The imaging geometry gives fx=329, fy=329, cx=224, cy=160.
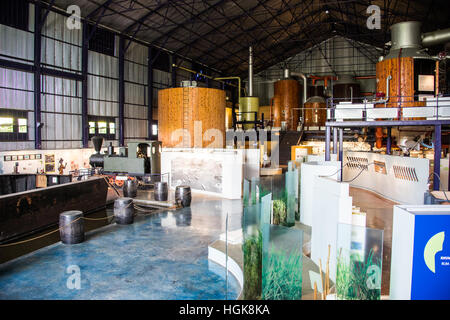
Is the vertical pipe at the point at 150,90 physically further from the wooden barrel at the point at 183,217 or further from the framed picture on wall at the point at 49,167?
the wooden barrel at the point at 183,217

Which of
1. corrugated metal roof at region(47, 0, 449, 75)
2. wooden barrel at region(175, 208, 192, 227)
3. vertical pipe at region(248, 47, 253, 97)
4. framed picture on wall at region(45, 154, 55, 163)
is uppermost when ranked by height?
corrugated metal roof at region(47, 0, 449, 75)

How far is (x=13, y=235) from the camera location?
977 centimetres

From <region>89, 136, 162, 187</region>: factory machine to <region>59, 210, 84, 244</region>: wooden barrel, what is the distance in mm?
8705

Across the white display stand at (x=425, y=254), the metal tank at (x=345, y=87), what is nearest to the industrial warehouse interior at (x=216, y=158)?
the white display stand at (x=425, y=254)

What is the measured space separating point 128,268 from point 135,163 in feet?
37.0

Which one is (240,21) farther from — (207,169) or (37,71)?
(207,169)

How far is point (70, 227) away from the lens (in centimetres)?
936

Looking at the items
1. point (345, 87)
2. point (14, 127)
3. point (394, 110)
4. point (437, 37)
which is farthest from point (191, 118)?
point (345, 87)

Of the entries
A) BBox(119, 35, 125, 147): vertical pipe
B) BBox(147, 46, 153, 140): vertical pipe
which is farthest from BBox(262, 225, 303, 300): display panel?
BBox(147, 46, 153, 140): vertical pipe

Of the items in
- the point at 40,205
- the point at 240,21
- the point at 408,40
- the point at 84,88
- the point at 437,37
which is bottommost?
the point at 40,205

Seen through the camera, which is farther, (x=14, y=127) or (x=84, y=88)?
(x=84, y=88)

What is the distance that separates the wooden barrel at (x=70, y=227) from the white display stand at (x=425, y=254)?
840 cm

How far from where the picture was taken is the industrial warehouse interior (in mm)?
5579

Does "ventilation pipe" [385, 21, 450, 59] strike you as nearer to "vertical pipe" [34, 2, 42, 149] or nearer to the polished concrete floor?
the polished concrete floor
